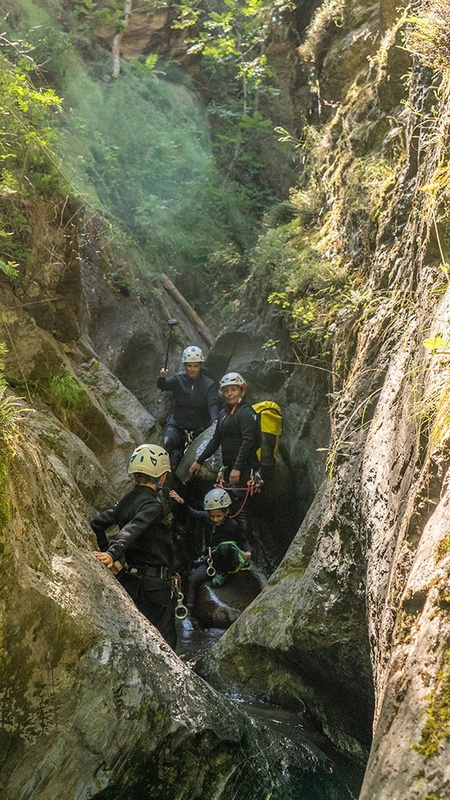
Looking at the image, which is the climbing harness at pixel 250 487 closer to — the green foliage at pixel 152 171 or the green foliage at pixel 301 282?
the green foliage at pixel 301 282

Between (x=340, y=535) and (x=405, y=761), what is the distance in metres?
3.33

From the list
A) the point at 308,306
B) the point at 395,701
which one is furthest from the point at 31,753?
the point at 308,306

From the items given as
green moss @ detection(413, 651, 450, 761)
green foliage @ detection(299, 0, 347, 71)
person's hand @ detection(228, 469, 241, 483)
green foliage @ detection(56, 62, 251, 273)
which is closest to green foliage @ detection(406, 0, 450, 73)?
green moss @ detection(413, 651, 450, 761)

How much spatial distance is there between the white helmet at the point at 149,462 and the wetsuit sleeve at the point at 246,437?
11.3 feet

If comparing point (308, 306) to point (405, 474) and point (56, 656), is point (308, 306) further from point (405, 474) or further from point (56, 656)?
point (56, 656)

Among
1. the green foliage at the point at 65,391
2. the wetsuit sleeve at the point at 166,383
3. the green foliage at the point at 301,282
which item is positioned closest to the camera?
the green foliage at the point at 301,282

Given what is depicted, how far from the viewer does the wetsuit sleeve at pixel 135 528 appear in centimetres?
564

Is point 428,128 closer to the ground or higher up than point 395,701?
higher up

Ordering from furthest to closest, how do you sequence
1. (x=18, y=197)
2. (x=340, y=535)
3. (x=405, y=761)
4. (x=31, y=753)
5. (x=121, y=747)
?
(x=18, y=197) → (x=340, y=535) → (x=121, y=747) → (x=31, y=753) → (x=405, y=761)

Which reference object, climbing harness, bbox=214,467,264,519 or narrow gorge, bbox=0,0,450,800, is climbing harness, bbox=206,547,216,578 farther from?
climbing harness, bbox=214,467,264,519

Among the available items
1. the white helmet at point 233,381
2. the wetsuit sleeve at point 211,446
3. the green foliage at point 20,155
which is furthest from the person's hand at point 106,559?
the white helmet at point 233,381

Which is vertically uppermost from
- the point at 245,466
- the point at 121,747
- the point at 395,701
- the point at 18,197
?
the point at 18,197

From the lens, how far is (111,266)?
14.9 m

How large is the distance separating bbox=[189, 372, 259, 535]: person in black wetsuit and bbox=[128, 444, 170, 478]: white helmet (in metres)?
3.49
